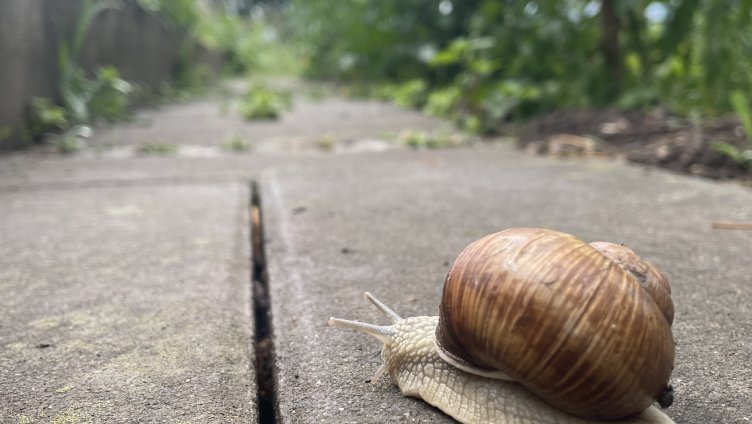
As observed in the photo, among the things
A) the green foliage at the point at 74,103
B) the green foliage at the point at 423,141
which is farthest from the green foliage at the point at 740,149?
the green foliage at the point at 74,103

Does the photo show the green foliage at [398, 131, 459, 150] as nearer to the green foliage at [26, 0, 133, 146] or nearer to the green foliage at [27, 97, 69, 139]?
the green foliage at [26, 0, 133, 146]

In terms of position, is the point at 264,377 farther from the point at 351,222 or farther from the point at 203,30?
the point at 203,30

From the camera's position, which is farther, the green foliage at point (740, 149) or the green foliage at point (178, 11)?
the green foliage at point (178, 11)

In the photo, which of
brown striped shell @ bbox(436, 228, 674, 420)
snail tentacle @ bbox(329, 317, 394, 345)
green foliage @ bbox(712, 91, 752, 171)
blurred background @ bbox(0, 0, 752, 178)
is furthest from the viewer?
blurred background @ bbox(0, 0, 752, 178)

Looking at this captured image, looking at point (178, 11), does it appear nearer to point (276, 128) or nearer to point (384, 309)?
point (276, 128)

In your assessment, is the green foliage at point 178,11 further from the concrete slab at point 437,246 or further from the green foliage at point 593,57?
the concrete slab at point 437,246

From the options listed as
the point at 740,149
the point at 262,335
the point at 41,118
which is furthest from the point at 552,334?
the point at 41,118

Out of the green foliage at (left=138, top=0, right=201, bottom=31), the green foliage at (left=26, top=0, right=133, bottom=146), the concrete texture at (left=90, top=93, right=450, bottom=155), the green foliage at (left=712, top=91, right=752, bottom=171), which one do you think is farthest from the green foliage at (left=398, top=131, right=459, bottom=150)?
the green foliage at (left=138, top=0, right=201, bottom=31)
